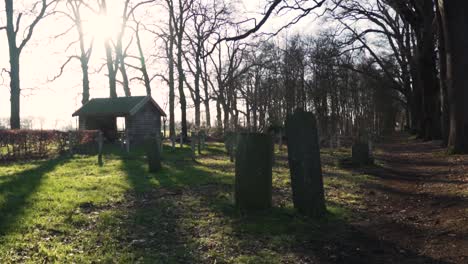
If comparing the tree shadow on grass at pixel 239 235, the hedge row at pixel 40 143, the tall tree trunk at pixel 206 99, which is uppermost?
the tall tree trunk at pixel 206 99

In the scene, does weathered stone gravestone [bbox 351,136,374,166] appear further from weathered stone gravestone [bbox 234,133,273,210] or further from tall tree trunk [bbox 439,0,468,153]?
weathered stone gravestone [bbox 234,133,273,210]

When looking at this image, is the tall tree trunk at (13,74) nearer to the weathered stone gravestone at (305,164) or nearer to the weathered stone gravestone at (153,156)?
the weathered stone gravestone at (153,156)

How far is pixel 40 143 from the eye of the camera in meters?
19.6

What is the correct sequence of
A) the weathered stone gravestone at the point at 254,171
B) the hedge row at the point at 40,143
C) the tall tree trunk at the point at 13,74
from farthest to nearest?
the tall tree trunk at the point at 13,74 → the hedge row at the point at 40,143 → the weathered stone gravestone at the point at 254,171

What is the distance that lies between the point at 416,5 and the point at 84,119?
22.6 meters

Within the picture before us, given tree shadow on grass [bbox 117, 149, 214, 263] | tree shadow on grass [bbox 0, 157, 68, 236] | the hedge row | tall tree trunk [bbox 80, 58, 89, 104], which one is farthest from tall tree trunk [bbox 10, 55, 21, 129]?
tree shadow on grass [bbox 117, 149, 214, 263]

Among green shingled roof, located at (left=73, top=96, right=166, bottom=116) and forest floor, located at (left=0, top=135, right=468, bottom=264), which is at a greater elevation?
green shingled roof, located at (left=73, top=96, right=166, bottom=116)

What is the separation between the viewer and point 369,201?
30.1 ft

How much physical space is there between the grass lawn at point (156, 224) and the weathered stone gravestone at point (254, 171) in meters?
0.27

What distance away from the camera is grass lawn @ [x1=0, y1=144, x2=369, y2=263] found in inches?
216

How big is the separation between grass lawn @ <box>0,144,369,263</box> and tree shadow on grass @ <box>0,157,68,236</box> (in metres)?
0.02

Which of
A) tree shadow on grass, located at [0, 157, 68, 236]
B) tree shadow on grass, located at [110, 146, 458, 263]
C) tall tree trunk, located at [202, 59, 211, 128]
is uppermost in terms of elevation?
tall tree trunk, located at [202, 59, 211, 128]

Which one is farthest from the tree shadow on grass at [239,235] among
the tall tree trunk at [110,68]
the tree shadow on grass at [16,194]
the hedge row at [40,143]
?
Answer: the tall tree trunk at [110,68]

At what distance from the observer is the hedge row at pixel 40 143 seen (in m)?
17.8
